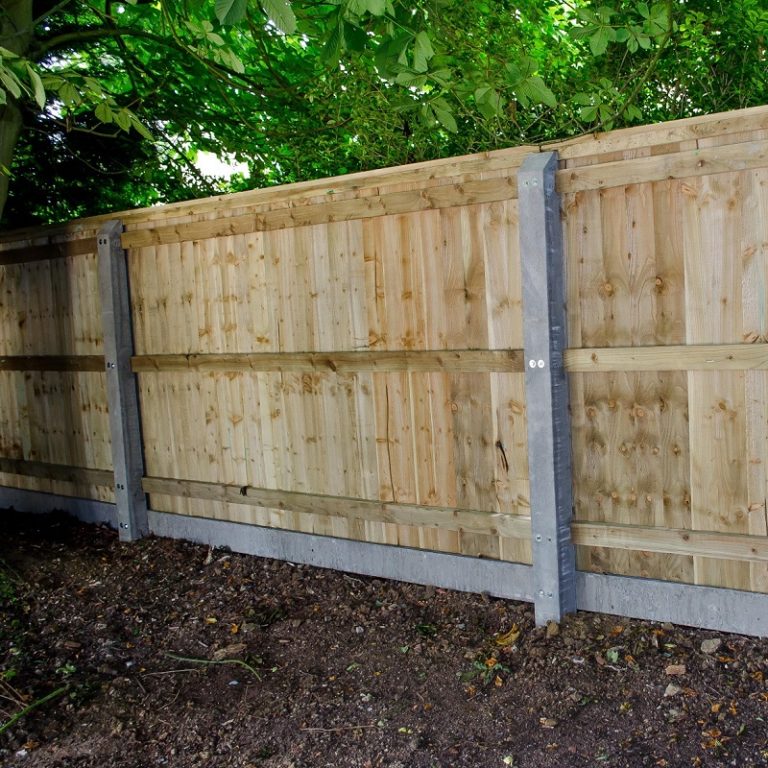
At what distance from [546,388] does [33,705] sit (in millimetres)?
2779

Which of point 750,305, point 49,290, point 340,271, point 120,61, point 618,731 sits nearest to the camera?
point 618,731

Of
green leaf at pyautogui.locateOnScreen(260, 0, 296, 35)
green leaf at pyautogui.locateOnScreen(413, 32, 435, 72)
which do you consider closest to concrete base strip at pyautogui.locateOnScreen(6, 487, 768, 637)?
green leaf at pyautogui.locateOnScreen(413, 32, 435, 72)

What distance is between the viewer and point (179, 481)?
6.02 metres

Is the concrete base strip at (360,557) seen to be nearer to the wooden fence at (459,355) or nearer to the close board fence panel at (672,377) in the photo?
the wooden fence at (459,355)

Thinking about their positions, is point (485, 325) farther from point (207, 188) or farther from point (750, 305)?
point (207, 188)

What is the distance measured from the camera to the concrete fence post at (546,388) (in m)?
4.09

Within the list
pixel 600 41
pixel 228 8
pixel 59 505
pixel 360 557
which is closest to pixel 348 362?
pixel 360 557

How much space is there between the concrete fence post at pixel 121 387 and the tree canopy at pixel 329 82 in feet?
2.70

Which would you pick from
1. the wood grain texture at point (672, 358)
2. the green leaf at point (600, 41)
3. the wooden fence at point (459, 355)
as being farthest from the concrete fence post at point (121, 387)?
the green leaf at point (600, 41)

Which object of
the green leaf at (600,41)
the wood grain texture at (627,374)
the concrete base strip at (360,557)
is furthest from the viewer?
the concrete base strip at (360,557)

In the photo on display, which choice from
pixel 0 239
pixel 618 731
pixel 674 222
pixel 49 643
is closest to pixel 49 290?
pixel 0 239

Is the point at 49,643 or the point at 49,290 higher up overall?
the point at 49,290

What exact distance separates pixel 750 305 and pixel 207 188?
6.27 m

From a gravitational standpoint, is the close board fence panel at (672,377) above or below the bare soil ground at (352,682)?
above
